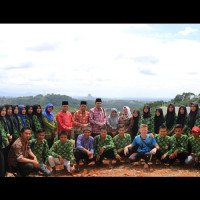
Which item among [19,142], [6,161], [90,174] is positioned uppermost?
[19,142]

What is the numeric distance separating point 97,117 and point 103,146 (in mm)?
859

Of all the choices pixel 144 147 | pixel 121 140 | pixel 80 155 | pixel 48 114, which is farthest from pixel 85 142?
pixel 144 147

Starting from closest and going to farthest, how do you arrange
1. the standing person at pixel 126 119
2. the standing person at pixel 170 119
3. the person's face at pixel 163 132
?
the person's face at pixel 163 132
the standing person at pixel 170 119
the standing person at pixel 126 119

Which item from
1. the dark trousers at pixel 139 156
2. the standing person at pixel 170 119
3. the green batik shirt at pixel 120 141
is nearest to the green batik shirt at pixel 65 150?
the green batik shirt at pixel 120 141

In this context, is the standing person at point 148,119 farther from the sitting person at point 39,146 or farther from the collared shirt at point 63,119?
the sitting person at point 39,146

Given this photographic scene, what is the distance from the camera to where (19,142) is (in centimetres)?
539

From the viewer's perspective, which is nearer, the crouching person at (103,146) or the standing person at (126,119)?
the crouching person at (103,146)

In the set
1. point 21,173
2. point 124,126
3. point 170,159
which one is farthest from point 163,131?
point 21,173

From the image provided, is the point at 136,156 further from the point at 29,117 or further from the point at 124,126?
the point at 29,117

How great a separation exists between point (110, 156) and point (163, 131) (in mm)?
1445

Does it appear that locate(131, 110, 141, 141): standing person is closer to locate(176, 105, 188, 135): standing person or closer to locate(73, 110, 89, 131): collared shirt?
locate(176, 105, 188, 135): standing person

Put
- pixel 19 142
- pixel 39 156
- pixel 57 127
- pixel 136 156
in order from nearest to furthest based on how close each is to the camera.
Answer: pixel 19 142
pixel 39 156
pixel 136 156
pixel 57 127

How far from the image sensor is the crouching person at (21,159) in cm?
536

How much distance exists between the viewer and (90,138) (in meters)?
6.28
